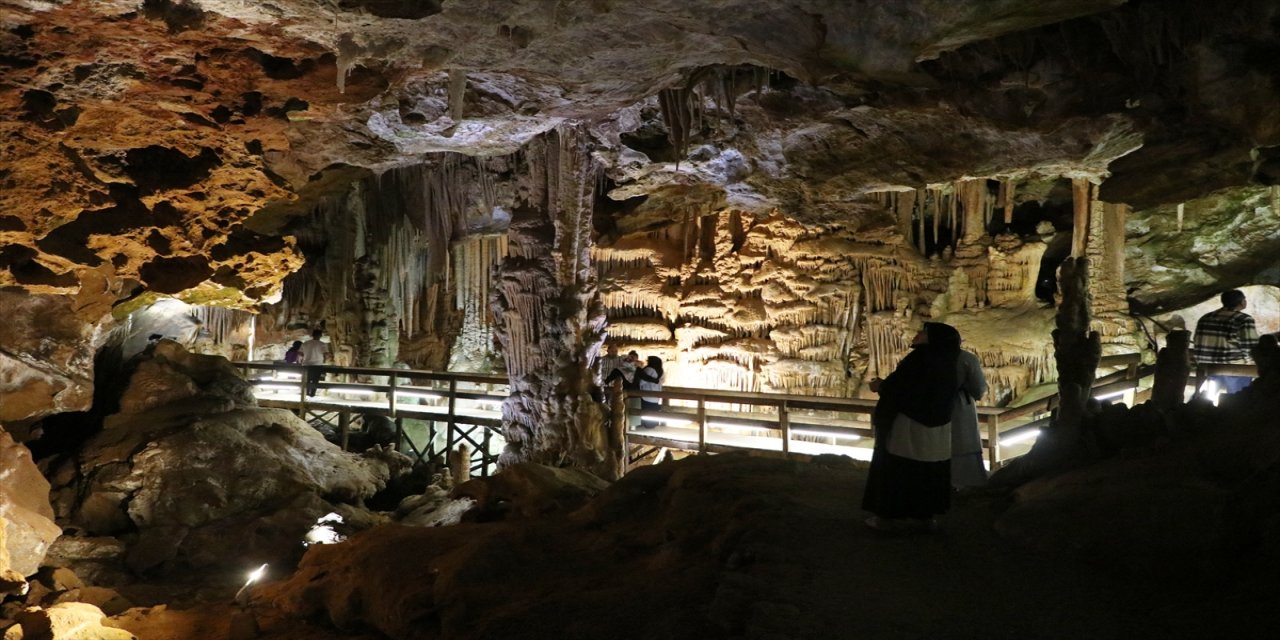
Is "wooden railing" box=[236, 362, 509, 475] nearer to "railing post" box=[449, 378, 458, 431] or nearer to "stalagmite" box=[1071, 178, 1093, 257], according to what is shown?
"railing post" box=[449, 378, 458, 431]

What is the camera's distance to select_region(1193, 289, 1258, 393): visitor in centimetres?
584

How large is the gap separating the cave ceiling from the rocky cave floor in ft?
10.5

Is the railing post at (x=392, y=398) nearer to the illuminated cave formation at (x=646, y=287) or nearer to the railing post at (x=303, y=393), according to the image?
the illuminated cave formation at (x=646, y=287)

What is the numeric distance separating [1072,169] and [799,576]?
777 cm

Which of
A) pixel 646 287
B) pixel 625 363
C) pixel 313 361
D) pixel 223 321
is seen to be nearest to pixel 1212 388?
pixel 646 287

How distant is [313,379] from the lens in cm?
1291

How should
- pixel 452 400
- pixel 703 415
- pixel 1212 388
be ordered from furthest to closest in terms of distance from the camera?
pixel 452 400
pixel 703 415
pixel 1212 388

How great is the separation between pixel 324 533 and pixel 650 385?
4.25 m

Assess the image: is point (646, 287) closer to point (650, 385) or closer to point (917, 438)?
point (650, 385)

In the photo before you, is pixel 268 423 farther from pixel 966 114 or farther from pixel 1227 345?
pixel 1227 345

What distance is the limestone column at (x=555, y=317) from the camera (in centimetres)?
991

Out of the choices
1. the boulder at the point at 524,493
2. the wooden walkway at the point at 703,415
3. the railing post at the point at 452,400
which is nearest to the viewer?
the boulder at the point at 524,493

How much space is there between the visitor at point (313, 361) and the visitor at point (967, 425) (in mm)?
10787

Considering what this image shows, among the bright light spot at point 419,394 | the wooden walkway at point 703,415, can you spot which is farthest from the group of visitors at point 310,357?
the bright light spot at point 419,394
